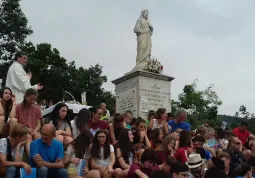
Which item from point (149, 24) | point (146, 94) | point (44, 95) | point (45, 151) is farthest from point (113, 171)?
point (44, 95)

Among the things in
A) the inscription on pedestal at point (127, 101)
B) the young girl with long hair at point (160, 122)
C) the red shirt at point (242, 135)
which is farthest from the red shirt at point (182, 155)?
the inscription on pedestal at point (127, 101)

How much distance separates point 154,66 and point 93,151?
1184cm

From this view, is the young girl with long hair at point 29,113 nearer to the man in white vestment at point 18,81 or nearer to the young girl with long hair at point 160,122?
the man in white vestment at point 18,81

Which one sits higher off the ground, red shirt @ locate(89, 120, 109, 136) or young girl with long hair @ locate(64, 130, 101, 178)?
red shirt @ locate(89, 120, 109, 136)

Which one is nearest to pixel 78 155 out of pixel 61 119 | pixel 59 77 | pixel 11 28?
pixel 61 119

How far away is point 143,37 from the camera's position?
2108 cm

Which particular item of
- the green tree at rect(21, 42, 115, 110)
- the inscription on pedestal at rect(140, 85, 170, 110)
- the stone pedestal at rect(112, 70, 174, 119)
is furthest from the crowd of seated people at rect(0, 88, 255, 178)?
the green tree at rect(21, 42, 115, 110)

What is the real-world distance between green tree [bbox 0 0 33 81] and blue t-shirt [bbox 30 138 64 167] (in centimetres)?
2387

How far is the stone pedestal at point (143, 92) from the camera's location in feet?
64.7

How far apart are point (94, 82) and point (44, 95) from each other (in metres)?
9.47

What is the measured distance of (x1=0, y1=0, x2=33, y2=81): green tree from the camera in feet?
102

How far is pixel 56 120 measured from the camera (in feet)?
33.6

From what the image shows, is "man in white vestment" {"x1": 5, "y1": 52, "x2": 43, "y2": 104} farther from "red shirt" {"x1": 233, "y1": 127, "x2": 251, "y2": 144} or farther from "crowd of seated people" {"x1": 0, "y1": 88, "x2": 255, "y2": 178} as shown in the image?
"red shirt" {"x1": 233, "y1": 127, "x2": 251, "y2": 144}

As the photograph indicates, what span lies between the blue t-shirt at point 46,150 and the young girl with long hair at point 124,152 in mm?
1496
